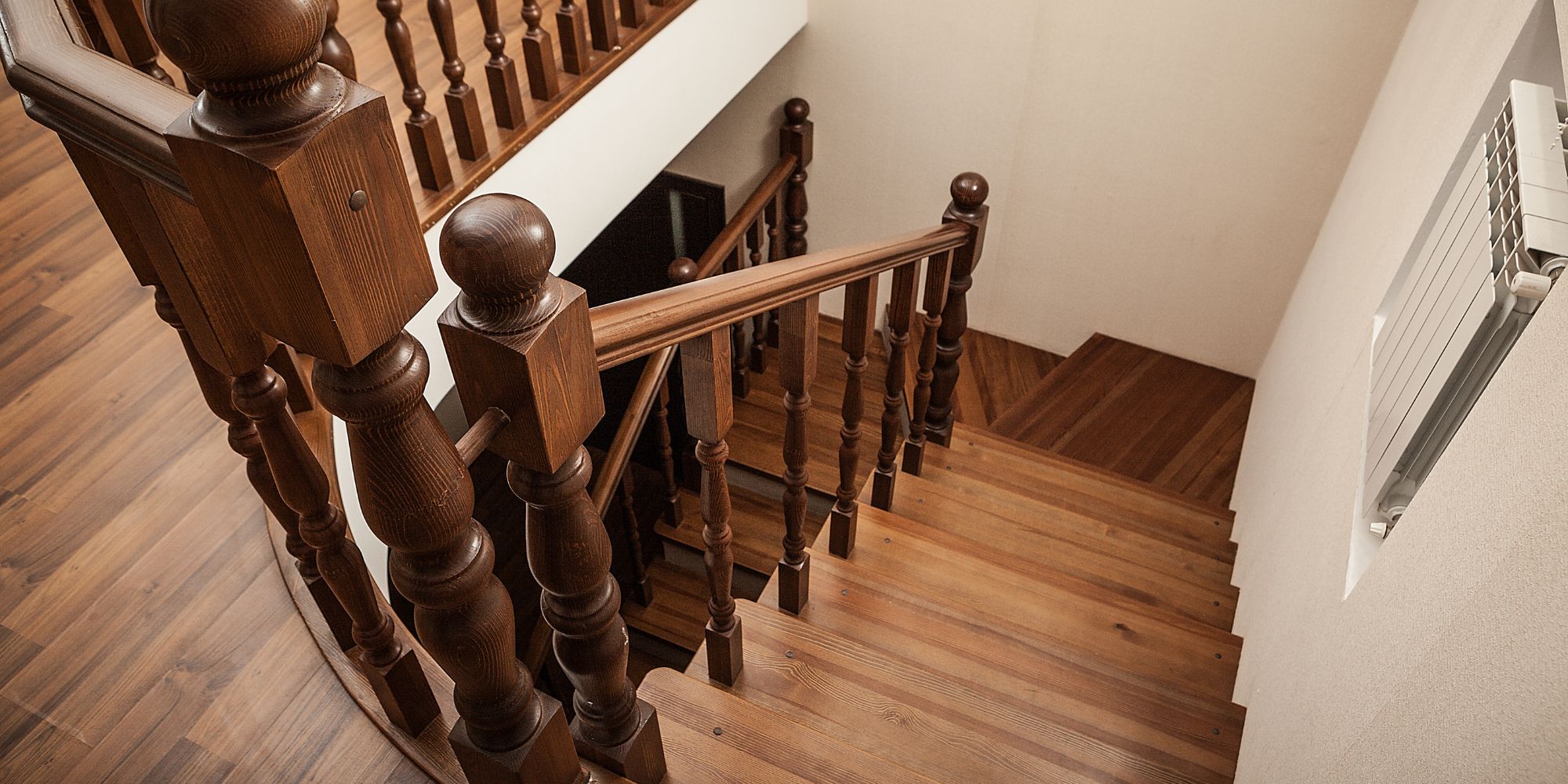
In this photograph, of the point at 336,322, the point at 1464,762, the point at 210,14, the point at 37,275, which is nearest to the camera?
the point at 210,14

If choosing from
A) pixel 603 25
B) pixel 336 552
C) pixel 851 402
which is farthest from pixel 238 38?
pixel 603 25

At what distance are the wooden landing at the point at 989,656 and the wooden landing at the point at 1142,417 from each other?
0.98 metres

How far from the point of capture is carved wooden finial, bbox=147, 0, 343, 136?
1.83 ft

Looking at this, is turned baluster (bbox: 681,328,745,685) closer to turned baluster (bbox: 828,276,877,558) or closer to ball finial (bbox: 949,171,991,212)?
turned baluster (bbox: 828,276,877,558)

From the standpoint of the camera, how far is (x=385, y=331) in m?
0.73

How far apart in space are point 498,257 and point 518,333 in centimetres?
7

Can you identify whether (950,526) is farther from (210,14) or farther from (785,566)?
(210,14)

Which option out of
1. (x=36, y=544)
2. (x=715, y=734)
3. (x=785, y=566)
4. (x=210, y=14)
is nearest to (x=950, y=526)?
→ (x=785, y=566)

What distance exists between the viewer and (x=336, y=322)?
2.22 ft

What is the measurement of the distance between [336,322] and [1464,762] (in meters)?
0.98

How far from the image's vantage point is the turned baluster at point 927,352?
2005 mm

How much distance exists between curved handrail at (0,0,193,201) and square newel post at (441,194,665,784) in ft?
0.70

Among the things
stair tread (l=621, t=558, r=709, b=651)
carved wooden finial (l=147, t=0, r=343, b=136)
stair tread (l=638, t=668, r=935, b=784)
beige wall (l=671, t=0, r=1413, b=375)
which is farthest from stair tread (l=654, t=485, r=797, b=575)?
carved wooden finial (l=147, t=0, r=343, b=136)

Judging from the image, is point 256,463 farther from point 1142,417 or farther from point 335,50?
point 1142,417
